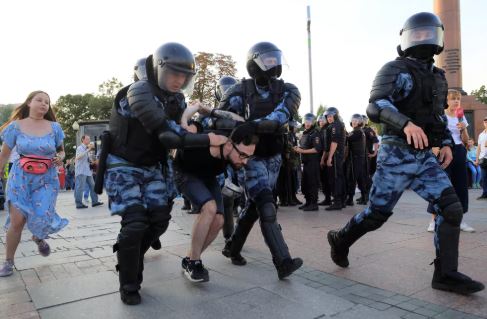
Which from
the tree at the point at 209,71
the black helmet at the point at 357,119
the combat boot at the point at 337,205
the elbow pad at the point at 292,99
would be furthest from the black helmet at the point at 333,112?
the tree at the point at 209,71

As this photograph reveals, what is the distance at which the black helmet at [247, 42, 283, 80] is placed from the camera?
3637 millimetres

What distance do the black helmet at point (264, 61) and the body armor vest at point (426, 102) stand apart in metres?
1.02

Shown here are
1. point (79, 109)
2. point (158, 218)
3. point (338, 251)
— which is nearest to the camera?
point (158, 218)

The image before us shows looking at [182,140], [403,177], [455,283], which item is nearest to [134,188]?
[182,140]

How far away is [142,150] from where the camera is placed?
9.94ft

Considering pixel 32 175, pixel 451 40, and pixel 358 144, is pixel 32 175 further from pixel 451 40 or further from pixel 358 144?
pixel 451 40

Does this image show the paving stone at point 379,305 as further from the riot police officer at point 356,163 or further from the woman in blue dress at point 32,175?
the riot police officer at point 356,163

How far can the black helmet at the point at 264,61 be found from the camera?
3637 millimetres

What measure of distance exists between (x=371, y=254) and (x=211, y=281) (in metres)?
1.70

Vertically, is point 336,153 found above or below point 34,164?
below

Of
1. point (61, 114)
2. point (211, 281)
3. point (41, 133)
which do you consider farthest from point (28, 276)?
point (61, 114)

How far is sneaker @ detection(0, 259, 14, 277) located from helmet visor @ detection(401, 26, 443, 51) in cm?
391

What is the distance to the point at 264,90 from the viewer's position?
374 centimetres

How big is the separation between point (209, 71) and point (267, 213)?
89.7 ft
